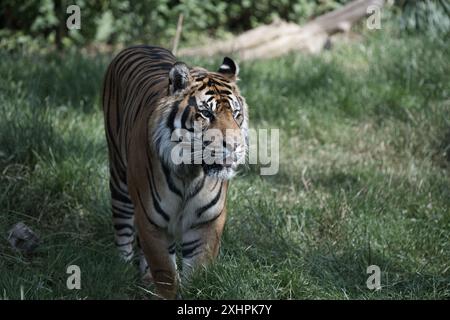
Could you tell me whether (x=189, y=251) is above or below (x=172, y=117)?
below

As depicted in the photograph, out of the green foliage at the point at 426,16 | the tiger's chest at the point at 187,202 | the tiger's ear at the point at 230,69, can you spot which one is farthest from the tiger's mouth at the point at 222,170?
the green foliage at the point at 426,16

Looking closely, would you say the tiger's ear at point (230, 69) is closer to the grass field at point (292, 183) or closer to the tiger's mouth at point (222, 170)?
the tiger's mouth at point (222, 170)

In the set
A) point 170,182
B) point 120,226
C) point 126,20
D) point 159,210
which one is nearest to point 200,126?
point 170,182

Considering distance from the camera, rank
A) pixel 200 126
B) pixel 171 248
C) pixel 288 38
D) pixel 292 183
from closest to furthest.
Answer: pixel 200 126 → pixel 171 248 → pixel 292 183 → pixel 288 38

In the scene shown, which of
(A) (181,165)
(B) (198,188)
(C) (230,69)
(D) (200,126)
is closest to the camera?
(D) (200,126)

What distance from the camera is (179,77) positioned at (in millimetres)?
4121

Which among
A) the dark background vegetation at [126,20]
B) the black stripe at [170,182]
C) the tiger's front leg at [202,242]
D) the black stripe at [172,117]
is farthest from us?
the dark background vegetation at [126,20]

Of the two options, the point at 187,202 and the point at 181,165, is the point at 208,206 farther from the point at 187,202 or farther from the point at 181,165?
the point at 181,165

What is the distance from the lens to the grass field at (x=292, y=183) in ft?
14.8

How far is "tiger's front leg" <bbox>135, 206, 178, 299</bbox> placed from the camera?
426 centimetres

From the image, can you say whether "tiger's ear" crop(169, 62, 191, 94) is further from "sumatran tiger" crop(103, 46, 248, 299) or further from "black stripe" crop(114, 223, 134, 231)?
"black stripe" crop(114, 223, 134, 231)

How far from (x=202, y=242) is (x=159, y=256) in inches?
8.8

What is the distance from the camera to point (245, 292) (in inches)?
163

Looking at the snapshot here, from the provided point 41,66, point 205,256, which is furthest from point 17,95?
point 205,256
